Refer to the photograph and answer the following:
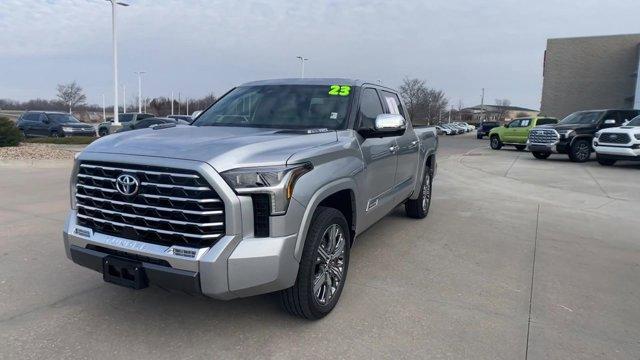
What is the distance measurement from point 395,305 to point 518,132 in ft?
75.6

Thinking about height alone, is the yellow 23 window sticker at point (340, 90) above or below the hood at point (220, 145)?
above

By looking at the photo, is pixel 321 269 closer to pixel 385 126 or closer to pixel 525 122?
pixel 385 126

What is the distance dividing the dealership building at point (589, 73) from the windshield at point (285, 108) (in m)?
47.7

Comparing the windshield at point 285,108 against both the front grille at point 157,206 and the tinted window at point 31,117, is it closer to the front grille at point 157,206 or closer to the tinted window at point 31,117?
the front grille at point 157,206

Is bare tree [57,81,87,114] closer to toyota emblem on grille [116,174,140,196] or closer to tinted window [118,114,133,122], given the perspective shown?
tinted window [118,114,133,122]

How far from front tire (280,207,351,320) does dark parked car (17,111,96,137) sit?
23447mm

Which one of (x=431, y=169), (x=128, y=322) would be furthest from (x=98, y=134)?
(x=128, y=322)

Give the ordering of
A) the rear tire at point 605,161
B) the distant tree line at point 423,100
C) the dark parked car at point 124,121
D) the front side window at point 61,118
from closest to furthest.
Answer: the rear tire at point 605,161 < the front side window at point 61,118 < the dark parked car at point 124,121 < the distant tree line at point 423,100

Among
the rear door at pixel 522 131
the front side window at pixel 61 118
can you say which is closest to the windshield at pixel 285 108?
the rear door at pixel 522 131

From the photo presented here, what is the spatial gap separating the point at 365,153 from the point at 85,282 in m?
2.74

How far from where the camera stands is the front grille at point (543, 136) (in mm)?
17562

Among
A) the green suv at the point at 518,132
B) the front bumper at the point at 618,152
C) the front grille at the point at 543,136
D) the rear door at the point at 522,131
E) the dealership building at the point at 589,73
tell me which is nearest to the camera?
the front bumper at the point at 618,152

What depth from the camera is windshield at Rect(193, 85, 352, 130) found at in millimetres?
4395

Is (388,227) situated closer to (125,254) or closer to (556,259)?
(556,259)
